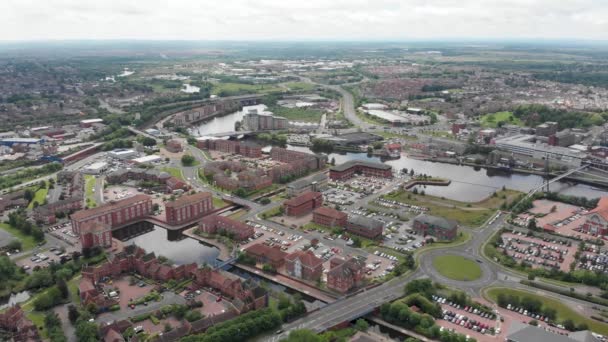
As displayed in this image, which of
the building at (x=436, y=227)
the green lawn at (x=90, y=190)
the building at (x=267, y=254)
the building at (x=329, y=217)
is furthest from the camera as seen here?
the green lawn at (x=90, y=190)

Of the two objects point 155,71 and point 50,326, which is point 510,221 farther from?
point 155,71

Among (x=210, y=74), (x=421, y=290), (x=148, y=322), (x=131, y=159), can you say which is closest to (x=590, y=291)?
(x=421, y=290)

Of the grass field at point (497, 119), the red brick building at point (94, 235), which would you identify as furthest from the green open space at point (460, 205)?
the grass field at point (497, 119)

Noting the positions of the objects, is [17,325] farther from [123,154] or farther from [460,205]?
[123,154]

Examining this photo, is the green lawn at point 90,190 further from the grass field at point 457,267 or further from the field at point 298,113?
the field at point 298,113

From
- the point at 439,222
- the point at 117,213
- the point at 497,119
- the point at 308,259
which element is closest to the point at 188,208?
the point at 117,213
